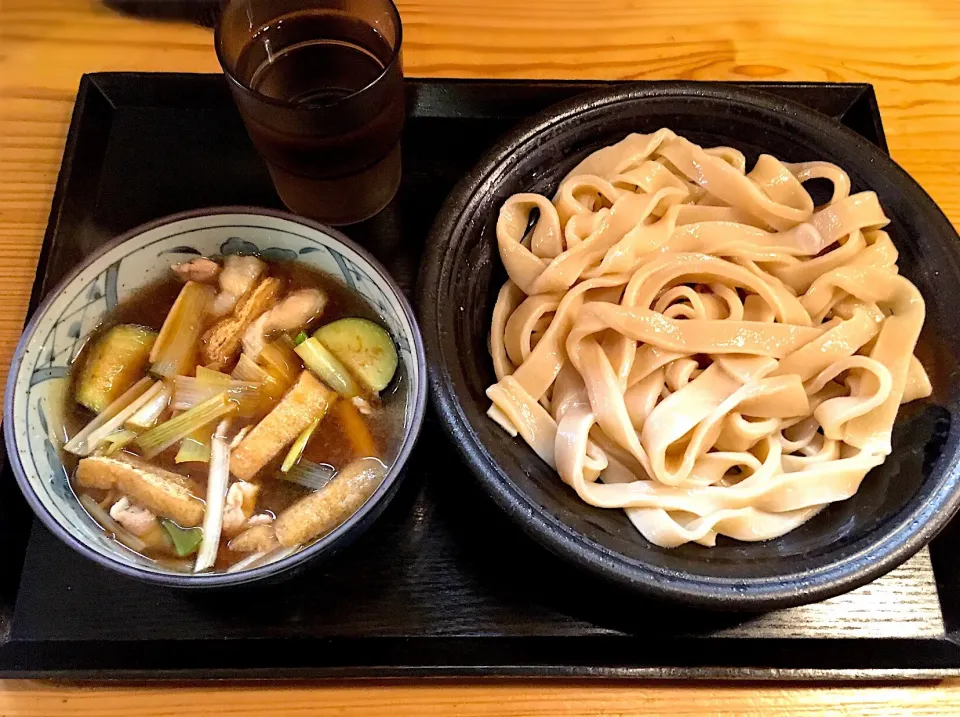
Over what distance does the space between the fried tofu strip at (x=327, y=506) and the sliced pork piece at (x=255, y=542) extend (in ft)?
0.05

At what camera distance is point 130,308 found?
1539mm

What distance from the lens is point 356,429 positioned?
1460 millimetres

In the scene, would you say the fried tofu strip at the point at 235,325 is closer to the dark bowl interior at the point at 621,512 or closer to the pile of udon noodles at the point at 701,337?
the dark bowl interior at the point at 621,512

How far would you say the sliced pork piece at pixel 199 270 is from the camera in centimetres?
154

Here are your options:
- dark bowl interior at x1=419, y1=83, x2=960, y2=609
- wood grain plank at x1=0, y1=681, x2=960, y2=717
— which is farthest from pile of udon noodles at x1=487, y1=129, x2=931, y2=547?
wood grain plank at x1=0, y1=681, x2=960, y2=717

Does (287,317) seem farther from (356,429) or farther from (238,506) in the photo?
(238,506)

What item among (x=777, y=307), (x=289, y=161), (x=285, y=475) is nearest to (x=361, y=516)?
(x=285, y=475)

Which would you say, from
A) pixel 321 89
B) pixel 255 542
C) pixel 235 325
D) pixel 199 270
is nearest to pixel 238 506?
pixel 255 542

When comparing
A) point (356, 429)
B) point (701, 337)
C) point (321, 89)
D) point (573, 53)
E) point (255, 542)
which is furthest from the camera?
point (573, 53)

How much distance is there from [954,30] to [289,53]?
1999 millimetres

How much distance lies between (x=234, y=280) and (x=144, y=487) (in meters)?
0.44

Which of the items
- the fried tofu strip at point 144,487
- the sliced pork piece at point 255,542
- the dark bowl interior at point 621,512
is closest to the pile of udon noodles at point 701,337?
the dark bowl interior at point 621,512

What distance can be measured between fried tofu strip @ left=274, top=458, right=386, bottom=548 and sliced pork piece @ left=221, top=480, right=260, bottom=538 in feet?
0.20

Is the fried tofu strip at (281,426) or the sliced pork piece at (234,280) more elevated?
the sliced pork piece at (234,280)
